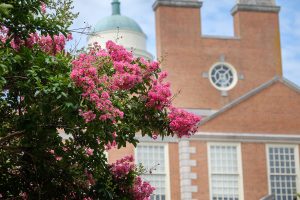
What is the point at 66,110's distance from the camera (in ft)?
33.7

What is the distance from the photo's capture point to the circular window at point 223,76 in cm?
4347

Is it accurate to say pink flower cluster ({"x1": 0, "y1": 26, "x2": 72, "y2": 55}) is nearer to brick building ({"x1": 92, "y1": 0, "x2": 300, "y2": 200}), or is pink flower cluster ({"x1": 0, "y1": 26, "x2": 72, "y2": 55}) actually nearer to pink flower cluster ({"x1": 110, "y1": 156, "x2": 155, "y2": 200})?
pink flower cluster ({"x1": 110, "y1": 156, "x2": 155, "y2": 200})

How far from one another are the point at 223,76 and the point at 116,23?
9700 mm

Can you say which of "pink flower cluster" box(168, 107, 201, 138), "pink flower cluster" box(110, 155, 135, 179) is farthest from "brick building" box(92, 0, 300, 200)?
"pink flower cluster" box(168, 107, 201, 138)

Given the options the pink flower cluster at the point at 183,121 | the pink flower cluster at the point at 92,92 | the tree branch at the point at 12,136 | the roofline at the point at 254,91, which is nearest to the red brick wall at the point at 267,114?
the roofline at the point at 254,91

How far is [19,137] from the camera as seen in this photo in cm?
1248

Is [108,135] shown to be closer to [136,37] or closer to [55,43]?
[55,43]

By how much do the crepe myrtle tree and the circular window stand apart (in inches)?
1190

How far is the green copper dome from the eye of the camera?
165ft

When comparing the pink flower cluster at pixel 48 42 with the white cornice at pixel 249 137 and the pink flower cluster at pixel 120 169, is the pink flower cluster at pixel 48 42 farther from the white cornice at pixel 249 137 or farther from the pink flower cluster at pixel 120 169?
the white cornice at pixel 249 137

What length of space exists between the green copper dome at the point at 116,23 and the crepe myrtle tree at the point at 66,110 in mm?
37125

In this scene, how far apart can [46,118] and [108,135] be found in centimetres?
90

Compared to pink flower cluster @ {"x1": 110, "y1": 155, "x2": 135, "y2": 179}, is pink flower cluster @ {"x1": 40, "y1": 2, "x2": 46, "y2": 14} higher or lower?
pink flower cluster @ {"x1": 40, "y1": 2, "x2": 46, "y2": 14}

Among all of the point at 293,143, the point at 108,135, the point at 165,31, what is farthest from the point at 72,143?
the point at 165,31
